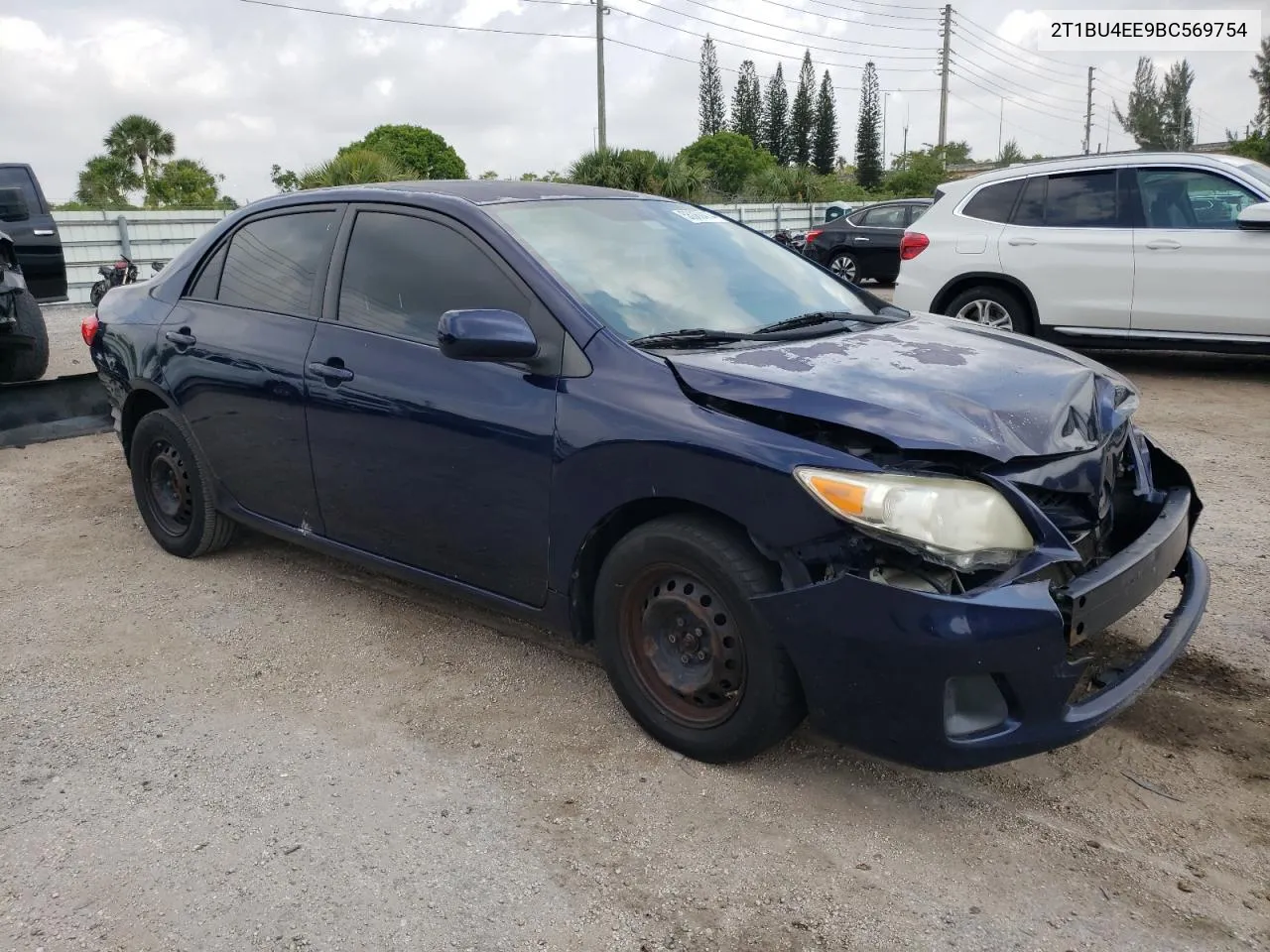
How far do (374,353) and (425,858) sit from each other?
174 centimetres

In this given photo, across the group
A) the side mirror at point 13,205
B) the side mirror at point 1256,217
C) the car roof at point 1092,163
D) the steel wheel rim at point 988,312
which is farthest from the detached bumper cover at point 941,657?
the side mirror at point 13,205

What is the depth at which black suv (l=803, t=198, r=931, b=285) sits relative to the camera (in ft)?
54.1

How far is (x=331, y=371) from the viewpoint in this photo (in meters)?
3.69

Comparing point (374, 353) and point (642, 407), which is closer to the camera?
point (642, 407)

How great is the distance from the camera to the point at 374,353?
3.58m

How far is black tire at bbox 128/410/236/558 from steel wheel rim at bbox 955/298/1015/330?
620 centimetres

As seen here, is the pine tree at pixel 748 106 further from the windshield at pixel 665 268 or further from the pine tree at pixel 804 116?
the windshield at pixel 665 268

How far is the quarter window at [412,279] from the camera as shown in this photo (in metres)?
3.35

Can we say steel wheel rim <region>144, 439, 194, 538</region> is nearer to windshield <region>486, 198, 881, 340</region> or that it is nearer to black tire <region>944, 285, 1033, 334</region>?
windshield <region>486, 198, 881, 340</region>

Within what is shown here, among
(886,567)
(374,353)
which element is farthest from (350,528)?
(886,567)

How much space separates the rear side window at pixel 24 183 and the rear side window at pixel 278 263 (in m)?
9.83

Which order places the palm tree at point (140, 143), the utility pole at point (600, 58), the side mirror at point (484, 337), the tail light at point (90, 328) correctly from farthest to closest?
the palm tree at point (140, 143), the utility pole at point (600, 58), the tail light at point (90, 328), the side mirror at point (484, 337)

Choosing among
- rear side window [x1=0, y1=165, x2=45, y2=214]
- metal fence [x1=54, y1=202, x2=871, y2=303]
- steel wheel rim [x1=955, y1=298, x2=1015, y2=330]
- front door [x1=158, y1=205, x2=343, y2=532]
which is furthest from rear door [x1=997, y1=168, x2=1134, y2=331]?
rear side window [x1=0, y1=165, x2=45, y2=214]

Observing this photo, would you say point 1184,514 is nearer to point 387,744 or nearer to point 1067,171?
point 387,744
